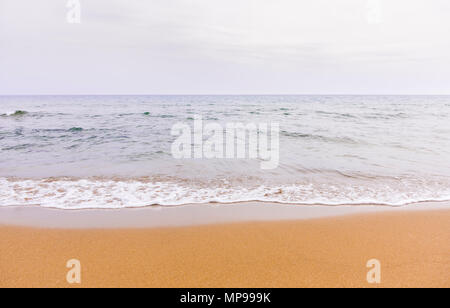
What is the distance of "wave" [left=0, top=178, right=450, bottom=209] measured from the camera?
186 inches

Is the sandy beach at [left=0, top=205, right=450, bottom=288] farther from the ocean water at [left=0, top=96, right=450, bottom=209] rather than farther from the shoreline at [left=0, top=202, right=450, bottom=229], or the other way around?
the ocean water at [left=0, top=96, right=450, bottom=209]

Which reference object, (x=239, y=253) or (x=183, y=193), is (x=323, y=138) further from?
(x=239, y=253)

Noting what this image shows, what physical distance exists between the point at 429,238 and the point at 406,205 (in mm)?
1332

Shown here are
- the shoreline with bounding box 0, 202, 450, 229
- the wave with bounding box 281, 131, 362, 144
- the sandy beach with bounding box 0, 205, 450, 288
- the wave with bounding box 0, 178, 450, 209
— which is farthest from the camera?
the wave with bounding box 281, 131, 362, 144

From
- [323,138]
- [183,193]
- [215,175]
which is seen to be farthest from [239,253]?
[323,138]

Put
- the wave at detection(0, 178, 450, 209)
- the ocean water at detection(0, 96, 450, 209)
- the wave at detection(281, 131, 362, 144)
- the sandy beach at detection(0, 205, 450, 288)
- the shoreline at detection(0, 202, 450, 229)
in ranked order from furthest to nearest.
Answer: the wave at detection(281, 131, 362, 144), the ocean water at detection(0, 96, 450, 209), the wave at detection(0, 178, 450, 209), the shoreline at detection(0, 202, 450, 229), the sandy beach at detection(0, 205, 450, 288)

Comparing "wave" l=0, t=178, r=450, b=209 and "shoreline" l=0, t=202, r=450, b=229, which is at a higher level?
"wave" l=0, t=178, r=450, b=209

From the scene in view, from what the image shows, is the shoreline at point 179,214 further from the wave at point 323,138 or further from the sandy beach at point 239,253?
the wave at point 323,138

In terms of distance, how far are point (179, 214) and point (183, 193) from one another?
38.6 inches

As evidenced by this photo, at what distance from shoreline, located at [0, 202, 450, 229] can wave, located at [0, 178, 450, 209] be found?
0.19 metres

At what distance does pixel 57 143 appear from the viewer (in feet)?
34.6

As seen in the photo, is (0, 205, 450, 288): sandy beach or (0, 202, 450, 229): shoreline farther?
(0, 202, 450, 229): shoreline

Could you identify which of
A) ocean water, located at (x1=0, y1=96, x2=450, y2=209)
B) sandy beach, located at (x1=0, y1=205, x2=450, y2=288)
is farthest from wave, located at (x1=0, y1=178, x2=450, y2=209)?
sandy beach, located at (x1=0, y1=205, x2=450, y2=288)
